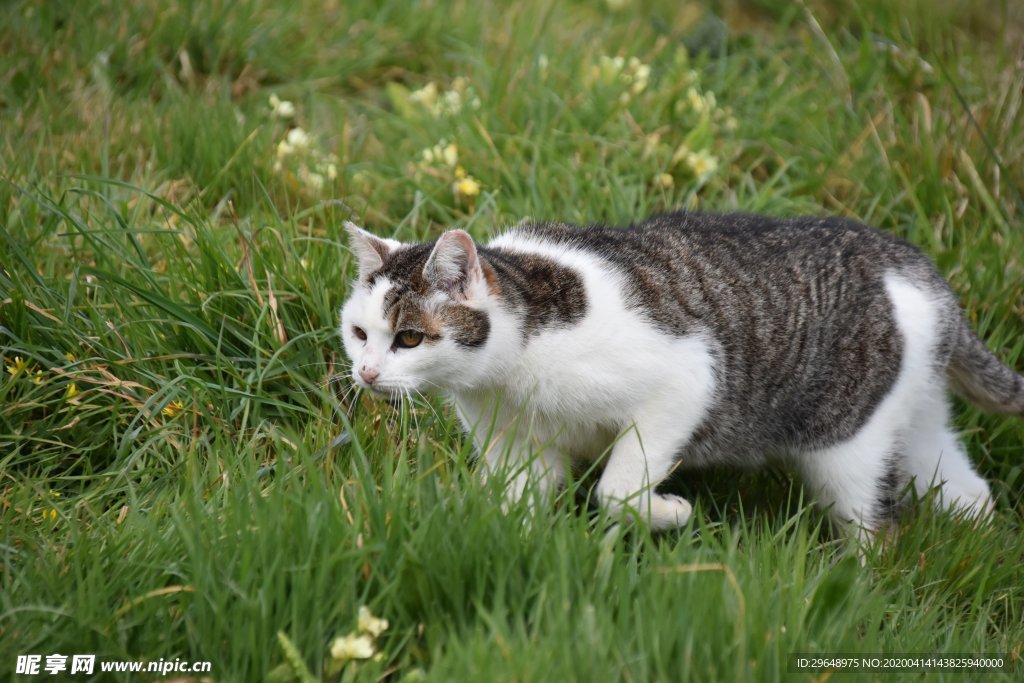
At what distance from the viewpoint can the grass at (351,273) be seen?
2.35 metres

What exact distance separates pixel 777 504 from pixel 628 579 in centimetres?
121

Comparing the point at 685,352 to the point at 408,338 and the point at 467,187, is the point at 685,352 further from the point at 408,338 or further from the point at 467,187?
the point at 467,187

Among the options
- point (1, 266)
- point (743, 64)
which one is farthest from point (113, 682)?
point (743, 64)

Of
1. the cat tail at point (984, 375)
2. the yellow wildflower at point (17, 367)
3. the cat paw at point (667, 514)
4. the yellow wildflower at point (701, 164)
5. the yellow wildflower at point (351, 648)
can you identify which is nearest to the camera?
the yellow wildflower at point (351, 648)

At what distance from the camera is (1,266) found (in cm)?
344

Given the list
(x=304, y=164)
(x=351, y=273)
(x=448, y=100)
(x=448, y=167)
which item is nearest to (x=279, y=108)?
(x=304, y=164)

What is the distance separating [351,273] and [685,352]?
131 cm

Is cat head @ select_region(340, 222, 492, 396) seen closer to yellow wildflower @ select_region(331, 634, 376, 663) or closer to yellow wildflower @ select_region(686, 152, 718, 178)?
yellow wildflower @ select_region(331, 634, 376, 663)

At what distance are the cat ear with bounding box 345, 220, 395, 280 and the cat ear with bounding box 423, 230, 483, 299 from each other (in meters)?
0.23

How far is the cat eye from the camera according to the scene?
2992 mm

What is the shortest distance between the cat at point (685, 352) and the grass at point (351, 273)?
7.9 inches

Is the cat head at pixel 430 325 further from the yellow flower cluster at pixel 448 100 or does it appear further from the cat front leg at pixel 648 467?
the yellow flower cluster at pixel 448 100

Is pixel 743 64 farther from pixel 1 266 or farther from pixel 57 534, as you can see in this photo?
pixel 57 534

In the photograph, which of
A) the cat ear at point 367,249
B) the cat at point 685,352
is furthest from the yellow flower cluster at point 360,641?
the cat ear at point 367,249
